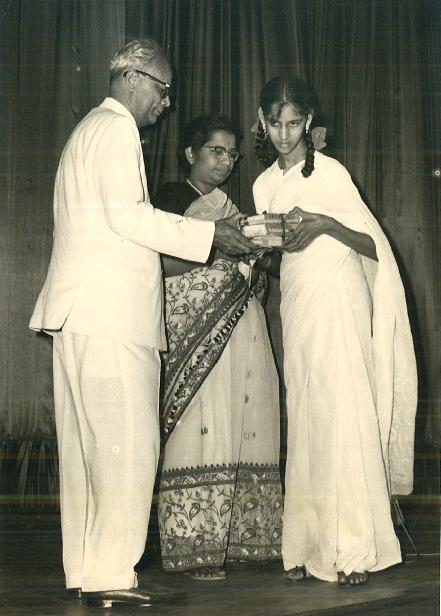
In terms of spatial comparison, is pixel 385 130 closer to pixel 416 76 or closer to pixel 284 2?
pixel 416 76

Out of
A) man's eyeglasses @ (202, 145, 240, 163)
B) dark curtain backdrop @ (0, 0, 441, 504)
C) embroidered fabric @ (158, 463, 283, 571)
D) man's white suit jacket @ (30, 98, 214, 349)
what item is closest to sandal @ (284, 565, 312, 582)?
embroidered fabric @ (158, 463, 283, 571)

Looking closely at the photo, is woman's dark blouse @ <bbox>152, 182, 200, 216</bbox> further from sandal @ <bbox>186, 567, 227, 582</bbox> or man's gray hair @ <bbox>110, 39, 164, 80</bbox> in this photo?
sandal @ <bbox>186, 567, 227, 582</bbox>

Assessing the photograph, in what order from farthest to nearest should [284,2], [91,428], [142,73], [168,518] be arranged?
1. [284,2]
2. [168,518]
3. [142,73]
4. [91,428]

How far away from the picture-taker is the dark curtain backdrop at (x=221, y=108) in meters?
4.14

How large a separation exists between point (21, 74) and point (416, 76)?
1.82 m

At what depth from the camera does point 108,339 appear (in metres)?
2.87

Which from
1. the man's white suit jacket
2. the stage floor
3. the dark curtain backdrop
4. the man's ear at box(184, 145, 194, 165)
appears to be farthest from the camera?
the dark curtain backdrop

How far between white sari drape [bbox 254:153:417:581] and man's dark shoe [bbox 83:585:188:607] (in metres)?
0.52

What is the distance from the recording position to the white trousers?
2812mm

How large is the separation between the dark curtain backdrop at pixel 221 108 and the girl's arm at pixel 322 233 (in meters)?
0.99

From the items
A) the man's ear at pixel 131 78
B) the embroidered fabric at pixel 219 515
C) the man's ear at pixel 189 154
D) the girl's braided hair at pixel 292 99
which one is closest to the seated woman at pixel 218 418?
the embroidered fabric at pixel 219 515

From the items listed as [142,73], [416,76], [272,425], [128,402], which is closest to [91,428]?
[128,402]

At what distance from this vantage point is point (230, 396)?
139 inches

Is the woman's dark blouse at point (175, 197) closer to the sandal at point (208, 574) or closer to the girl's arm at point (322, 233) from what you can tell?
the girl's arm at point (322, 233)
